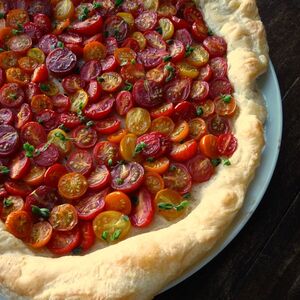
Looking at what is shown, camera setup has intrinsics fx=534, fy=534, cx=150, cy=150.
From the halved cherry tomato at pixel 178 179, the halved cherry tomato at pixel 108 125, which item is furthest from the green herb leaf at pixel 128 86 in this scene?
Result: the halved cherry tomato at pixel 178 179

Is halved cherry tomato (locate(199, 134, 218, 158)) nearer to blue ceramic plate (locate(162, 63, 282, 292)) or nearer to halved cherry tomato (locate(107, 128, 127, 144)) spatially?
blue ceramic plate (locate(162, 63, 282, 292))

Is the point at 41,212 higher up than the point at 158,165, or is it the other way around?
the point at 158,165

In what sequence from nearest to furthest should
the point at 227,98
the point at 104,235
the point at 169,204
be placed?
the point at 104,235
the point at 169,204
the point at 227,98

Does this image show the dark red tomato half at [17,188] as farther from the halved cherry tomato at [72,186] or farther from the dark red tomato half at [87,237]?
the dark red tomato half at [87,237]

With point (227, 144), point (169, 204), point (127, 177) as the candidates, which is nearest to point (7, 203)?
point (127, 177)

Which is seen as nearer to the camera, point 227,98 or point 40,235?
point 40,235

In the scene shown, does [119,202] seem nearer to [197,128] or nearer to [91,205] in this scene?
[91,205]
